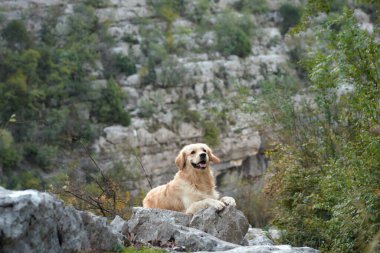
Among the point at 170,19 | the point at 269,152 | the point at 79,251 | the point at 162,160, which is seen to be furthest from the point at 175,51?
the point at 79,251

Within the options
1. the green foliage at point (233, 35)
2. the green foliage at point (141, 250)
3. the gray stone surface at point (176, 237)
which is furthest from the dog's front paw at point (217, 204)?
the green foliage at point (233, 35)

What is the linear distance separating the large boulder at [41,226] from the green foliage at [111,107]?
45.1 metres

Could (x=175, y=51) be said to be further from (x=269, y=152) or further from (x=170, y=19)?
(x=269, y=152)

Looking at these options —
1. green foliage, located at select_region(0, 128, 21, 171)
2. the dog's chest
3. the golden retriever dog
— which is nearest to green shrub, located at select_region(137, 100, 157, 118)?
green foliage, located at select_region(0, 128, 21, 171)

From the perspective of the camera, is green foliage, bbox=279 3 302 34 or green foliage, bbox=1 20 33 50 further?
green foliage, bbox=279 3 302 34

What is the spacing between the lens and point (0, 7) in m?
58.8

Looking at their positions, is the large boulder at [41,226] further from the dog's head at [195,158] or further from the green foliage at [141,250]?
the dog's head at [195,158]

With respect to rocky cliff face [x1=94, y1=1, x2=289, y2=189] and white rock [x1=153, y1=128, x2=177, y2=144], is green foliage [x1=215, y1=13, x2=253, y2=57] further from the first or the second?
white rock [x1=153, y1=128, x2=177, y2=144]

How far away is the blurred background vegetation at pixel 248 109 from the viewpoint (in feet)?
31.3

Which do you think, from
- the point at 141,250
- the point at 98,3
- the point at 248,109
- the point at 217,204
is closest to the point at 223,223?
the point at 217,204

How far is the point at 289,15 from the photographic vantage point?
69312mm

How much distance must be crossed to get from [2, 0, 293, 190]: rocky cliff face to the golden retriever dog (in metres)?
34.6

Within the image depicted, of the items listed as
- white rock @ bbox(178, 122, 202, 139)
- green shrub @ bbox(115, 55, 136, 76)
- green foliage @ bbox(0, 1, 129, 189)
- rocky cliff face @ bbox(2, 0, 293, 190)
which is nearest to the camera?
green foliage @ bbox(0, 1, 129, 189)

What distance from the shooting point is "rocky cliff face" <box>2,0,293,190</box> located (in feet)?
168
